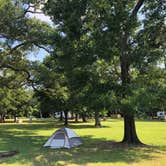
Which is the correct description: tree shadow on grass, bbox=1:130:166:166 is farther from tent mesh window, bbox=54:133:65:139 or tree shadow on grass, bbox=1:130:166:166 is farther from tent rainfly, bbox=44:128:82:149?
tent mesh window, bbox=54:133:65:139

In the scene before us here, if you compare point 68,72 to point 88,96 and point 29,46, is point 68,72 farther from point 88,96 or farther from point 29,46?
point 29,46

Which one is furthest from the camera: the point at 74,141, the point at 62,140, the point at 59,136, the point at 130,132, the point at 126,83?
the point at 130,132

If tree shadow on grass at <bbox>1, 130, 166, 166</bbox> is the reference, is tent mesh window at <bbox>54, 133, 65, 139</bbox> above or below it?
above

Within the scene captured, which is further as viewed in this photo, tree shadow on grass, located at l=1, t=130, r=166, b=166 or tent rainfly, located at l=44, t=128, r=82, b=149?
tent rainfly, located at l=44, t=128, r=82, b=149

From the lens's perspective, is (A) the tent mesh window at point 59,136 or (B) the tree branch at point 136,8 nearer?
(B) the tree branch at point 136,8

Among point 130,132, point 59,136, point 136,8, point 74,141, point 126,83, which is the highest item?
point 136,8

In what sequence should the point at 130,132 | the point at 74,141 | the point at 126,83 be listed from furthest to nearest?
the point at 130,132, the point at 74,141, the point at 126,83


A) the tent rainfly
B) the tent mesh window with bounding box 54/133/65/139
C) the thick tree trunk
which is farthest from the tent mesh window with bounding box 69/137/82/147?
the thick tree trunk

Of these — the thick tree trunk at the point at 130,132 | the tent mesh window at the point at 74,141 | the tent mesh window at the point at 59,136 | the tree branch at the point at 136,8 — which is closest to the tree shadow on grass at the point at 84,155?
the tent mesh window at the point at 74,141

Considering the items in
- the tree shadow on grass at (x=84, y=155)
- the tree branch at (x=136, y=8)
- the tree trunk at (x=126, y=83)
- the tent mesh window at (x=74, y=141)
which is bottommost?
the tree shadow on grass at (x=84, y=155)

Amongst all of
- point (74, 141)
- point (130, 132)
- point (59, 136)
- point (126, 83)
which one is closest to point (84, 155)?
point (59, 136)

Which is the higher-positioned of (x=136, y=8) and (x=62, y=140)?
(x=136, y=8)

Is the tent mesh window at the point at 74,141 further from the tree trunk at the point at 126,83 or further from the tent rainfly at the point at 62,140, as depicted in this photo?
the tree trunk at the point at 126,83

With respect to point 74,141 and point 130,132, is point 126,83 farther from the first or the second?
point 74,141
